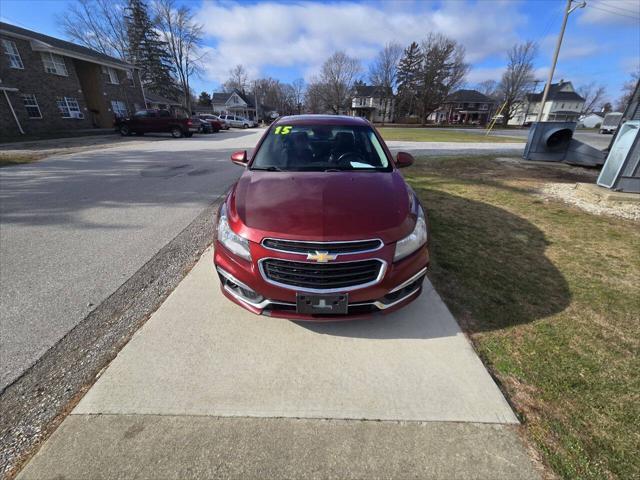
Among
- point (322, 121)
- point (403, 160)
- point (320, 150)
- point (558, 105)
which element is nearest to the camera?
point (320, 150)

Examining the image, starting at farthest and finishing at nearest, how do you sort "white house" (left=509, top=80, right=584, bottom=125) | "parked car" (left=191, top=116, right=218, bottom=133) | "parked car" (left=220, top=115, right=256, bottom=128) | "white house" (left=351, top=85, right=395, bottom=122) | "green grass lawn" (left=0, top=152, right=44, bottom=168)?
1. "white house" (left=509, top=80, right=584, bottom=125)
2. "white house" (left=351, top=85, right=395, bottom=122)
3. "parked car" (left=220, top=115, right=256, bottom=128)
4. "parked car" (left=191, top=116, right=218, bottom=133)
5. "green grass lawn" (left=0, top=152, right=44, bottom=168)

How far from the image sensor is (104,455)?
1480 millimetres

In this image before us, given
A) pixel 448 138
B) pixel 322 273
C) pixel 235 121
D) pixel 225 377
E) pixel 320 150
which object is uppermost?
pixel 320 150

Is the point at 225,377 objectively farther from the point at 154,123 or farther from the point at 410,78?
the point at 410,78

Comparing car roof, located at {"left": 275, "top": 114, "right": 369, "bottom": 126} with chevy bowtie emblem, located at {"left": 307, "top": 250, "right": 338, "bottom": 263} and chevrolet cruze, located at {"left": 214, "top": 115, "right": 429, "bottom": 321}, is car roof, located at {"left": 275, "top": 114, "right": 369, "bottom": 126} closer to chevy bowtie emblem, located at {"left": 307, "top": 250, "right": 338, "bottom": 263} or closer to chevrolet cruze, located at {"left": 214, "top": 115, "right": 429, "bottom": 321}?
chevrolet cruze, located at {"left": 214, "top": 115, "right": 429, "bottom": 321}

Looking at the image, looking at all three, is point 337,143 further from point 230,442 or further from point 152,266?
point 230,442

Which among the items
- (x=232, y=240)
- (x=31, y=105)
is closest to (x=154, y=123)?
(x=31, y=105)

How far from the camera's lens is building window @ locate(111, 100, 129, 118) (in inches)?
1046

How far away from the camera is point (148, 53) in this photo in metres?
38.3

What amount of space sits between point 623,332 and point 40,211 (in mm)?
7968

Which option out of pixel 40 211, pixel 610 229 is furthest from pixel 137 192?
pixel 610 229

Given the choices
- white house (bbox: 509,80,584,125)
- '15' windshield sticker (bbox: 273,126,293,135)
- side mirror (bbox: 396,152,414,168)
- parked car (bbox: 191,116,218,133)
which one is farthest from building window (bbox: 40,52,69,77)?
white house (bbox: 509,80,584,125)

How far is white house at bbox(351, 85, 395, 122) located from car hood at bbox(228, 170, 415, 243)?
64570 millimetres

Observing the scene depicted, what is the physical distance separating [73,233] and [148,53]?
154ft
